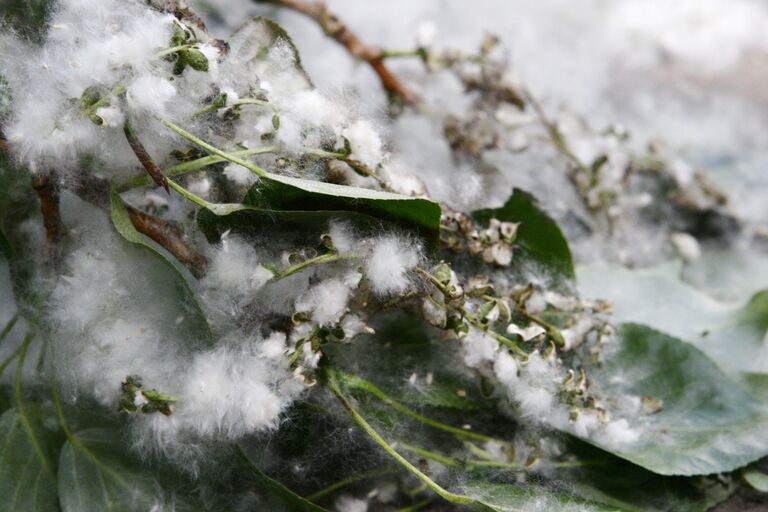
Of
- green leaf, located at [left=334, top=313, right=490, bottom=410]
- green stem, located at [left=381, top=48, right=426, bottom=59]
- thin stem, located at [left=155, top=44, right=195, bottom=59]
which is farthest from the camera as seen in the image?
green stem, located at [left=381, top=48, right=426, bottom=59]

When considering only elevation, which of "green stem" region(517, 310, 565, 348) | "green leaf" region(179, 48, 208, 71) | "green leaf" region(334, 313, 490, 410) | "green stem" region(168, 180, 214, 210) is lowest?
"green leaf" region(334, 313, 490, 410)

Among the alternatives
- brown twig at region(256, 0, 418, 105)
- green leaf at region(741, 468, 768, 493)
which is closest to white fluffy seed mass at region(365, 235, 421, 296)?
green leaf at region(741, 468, 768, 493)

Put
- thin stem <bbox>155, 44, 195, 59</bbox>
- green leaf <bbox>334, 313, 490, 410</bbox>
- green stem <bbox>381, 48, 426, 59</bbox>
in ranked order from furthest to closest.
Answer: green stem <bbox>381, 48, 426, 59</bbox>, green leaf <bbox>334, 313, 490, 410</bbox>, thin stem <bbox>155, 44, 195, 59</bbox>

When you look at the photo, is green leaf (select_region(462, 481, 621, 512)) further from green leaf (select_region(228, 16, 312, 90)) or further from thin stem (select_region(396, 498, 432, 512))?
green leaf (select_region(228, 16, 312, 90))

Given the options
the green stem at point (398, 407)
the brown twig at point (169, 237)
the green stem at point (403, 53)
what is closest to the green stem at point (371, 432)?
the green stem at point (398, 407)

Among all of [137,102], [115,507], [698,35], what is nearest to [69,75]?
[137,102]

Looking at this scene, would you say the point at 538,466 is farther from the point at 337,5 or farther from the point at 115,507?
the point at 337,5

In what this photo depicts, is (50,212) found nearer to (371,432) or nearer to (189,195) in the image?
(189,195)
